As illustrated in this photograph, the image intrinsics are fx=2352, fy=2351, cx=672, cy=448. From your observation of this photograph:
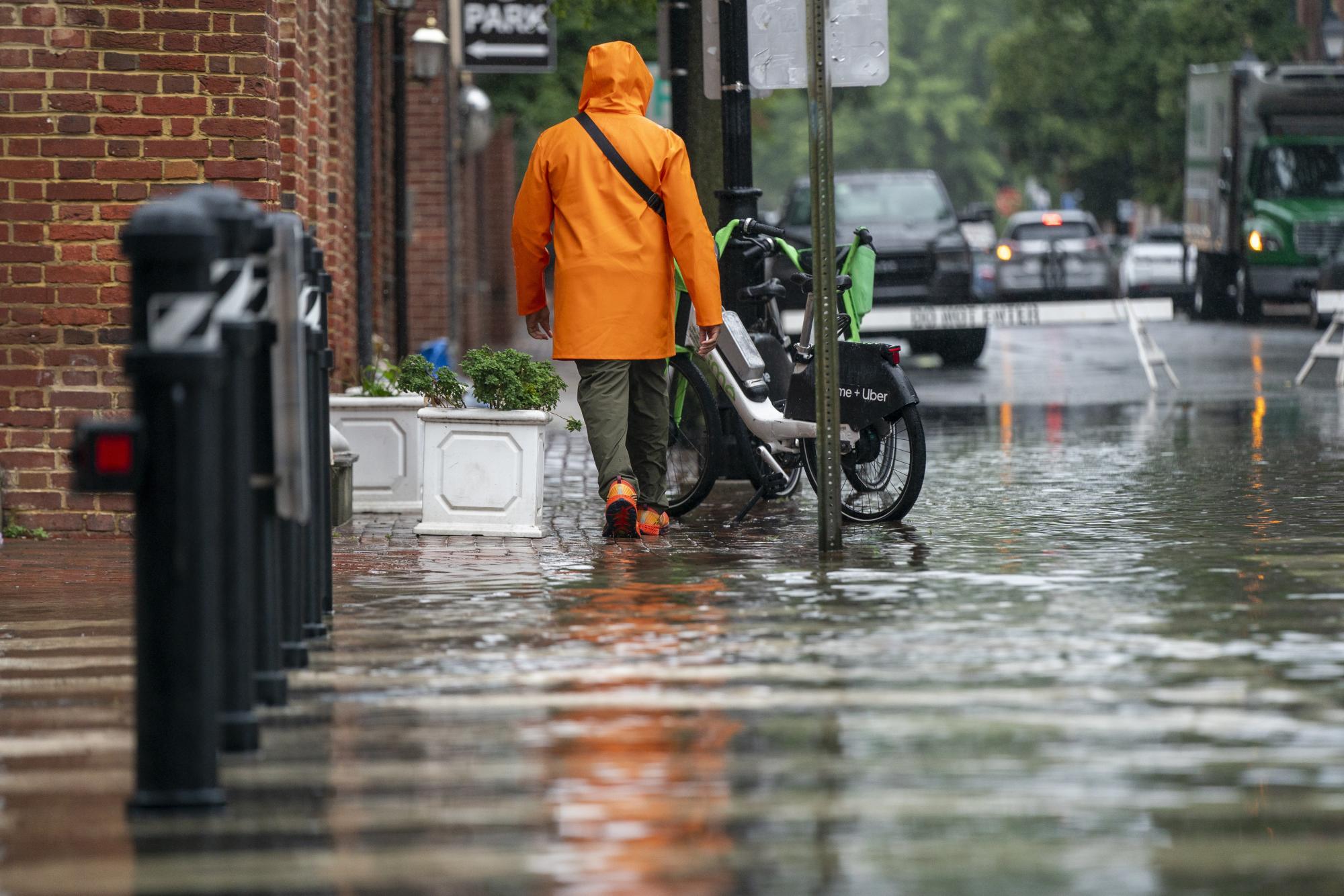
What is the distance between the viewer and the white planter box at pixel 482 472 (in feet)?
32.3

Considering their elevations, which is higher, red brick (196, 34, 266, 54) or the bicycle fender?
red brick (196, 34, 266, 54)

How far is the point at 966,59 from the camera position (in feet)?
305

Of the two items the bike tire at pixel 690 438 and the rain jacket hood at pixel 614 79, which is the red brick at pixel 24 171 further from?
the bike tire at pixel 690 438

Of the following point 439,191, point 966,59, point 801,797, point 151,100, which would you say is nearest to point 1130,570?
point 801,797

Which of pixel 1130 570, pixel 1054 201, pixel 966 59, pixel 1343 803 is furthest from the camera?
pixel 966 59

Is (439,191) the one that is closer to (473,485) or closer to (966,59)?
(473,485)

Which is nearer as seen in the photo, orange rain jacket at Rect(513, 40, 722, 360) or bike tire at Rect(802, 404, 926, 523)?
orange rain jacket at Rect(513, 40, 722, 360)

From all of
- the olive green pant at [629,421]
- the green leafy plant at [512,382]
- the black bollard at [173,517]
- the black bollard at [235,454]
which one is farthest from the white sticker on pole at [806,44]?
the black bollard at [173,517]

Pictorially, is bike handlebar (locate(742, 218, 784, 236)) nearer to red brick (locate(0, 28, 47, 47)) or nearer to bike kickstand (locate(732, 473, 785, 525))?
bike kickstand (locate(732, 473, 785, 525))

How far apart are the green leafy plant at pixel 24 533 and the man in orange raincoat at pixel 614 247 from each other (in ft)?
7.51

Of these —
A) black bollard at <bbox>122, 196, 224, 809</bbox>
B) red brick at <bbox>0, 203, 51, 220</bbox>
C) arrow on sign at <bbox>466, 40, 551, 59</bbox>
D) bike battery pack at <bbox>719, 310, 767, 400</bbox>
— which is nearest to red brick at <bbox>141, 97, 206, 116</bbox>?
Answer: red brick at <bbox>0, 203, 51, 220</bbox>

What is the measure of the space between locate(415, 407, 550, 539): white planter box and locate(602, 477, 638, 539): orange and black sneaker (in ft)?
1.24

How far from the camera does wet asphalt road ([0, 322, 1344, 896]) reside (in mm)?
4379

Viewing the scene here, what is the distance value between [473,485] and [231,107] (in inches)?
73.8
